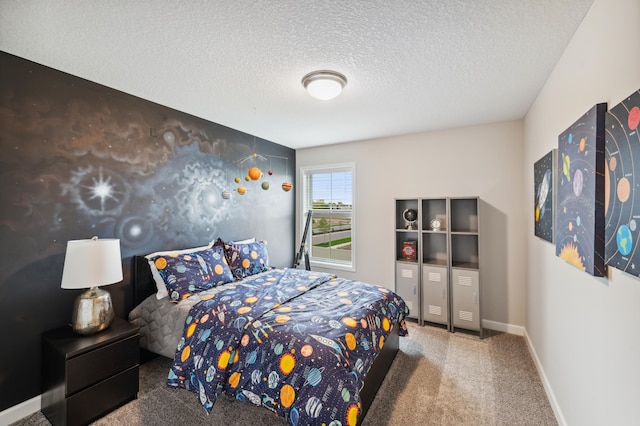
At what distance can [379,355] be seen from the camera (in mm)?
2291

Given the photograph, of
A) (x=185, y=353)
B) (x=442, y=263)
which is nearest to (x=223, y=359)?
(x=185, y=353)

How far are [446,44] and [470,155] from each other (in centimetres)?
209

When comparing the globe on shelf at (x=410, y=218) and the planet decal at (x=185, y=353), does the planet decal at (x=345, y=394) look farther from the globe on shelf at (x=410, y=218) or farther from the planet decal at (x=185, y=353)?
the globe on shelf at (x=410, y=218)

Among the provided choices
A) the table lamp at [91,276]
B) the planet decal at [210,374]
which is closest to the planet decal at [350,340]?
the planet decal at [210,374]

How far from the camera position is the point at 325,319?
2062 millimetres

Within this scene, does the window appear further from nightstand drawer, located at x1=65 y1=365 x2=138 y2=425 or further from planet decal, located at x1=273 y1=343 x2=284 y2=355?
nightstand drawer, located at x1=65 y1=365 x2=138 y2=425

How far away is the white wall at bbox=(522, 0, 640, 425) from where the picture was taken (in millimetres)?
1164

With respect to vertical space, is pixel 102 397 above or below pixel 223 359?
below

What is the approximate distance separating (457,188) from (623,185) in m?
2.65

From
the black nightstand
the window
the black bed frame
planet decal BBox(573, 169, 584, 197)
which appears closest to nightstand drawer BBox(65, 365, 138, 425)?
the black nightstand

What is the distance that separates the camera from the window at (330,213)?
4.58 metres

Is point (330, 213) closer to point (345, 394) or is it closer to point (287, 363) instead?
point (287, 363)

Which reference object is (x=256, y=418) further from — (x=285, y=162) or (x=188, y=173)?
(x=285, y=162)

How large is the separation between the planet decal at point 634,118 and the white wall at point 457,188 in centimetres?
229
